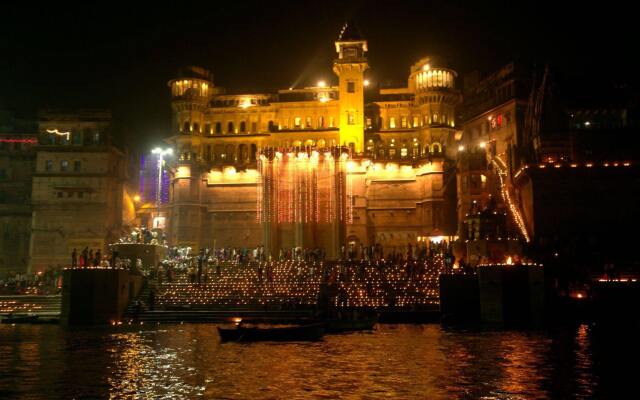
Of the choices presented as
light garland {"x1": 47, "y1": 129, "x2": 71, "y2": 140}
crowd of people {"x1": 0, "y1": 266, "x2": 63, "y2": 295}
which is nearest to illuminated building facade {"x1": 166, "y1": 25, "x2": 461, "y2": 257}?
light garland {"x1": 47, "y1": 129, "x2": 71, "y2": 140}

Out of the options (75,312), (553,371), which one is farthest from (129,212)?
(553,371)

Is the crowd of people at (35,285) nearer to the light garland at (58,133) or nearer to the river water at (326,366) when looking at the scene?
the river water at (326,366)

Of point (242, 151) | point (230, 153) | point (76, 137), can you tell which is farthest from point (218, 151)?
point (76, 137)

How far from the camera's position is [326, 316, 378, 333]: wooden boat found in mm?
38531

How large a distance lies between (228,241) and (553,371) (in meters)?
50.3

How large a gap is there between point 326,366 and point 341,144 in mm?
43878

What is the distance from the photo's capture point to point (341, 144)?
2709 inches

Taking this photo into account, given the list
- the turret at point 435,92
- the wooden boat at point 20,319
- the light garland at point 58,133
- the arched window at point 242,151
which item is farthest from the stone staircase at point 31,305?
the turret at point 435,92

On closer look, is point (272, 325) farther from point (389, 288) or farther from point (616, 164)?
point (616, 164)

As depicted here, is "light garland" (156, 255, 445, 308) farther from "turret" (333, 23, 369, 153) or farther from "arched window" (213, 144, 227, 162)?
"arched window" (213, 144, 227, 162)

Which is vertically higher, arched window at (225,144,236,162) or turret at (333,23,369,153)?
turret at (333,23,369,153)

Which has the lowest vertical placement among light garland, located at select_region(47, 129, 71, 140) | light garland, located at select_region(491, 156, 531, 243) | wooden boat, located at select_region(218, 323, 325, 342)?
wooden boat, located at select_region(218, 323, 325, 342)

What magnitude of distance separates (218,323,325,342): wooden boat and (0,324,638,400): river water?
74 cm

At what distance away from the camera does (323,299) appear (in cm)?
4188
